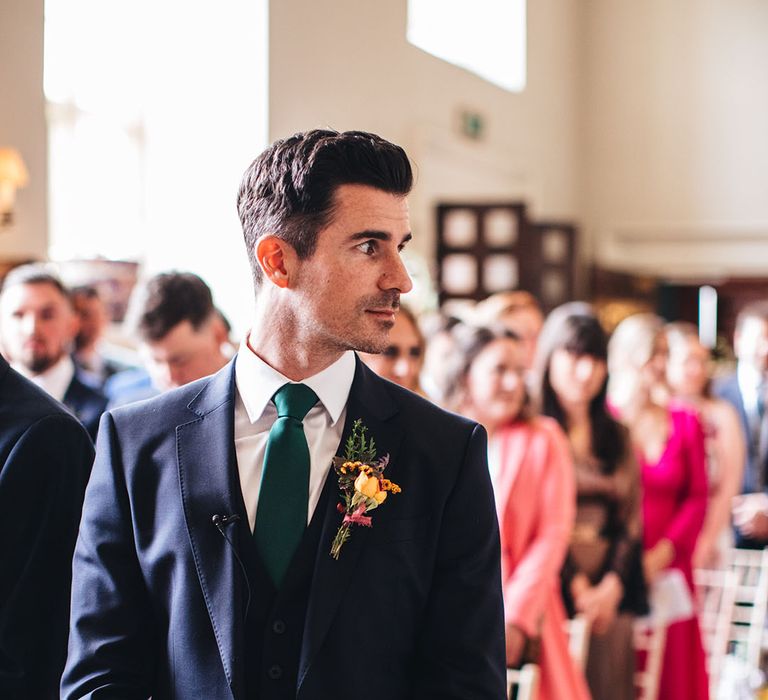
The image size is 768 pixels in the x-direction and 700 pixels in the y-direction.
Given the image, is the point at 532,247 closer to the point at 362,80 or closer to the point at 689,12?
the point at 362,80

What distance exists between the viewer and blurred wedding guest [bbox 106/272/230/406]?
3.40 meters

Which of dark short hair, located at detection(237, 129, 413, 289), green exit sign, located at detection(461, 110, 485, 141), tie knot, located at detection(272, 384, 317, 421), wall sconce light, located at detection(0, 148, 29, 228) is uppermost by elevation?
green exit sign, located at detection(461, 110, 485, 141)

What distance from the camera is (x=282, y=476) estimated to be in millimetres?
1807

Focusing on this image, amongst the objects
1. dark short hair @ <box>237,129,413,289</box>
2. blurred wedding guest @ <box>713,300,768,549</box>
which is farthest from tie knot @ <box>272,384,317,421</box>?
blurred wedding guest @ <box>713,300,768,549</box>

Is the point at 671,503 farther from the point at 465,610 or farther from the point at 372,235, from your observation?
the point at 372,235

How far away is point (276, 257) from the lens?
183 cm

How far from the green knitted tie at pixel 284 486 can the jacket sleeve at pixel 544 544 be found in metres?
2.07

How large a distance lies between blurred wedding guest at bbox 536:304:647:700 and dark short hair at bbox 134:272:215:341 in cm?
148

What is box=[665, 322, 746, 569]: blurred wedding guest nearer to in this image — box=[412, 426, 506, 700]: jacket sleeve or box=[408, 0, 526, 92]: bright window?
box=[412, 426, 506, 700]: jacket sleeve

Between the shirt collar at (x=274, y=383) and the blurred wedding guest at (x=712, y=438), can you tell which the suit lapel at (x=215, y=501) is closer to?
the shirt collar at (x=274, y=383)

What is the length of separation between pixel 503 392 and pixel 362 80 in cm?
591

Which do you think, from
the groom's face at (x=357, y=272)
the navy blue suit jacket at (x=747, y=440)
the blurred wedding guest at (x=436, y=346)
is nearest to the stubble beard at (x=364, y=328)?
the groom's face at (x=357, y=272)

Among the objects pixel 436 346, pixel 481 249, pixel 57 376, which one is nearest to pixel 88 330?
pixel 436 346

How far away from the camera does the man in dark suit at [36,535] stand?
206 centimetres
